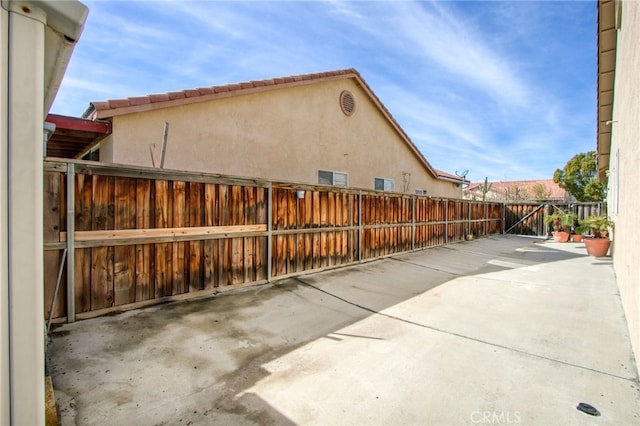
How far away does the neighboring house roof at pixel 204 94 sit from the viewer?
5.61 meters

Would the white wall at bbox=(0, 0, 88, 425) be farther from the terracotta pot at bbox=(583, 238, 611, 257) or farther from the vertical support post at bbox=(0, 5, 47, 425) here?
the terracotta pot at bbox=(583, 238, 611, 257)

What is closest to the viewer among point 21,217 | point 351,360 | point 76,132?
point 21,217

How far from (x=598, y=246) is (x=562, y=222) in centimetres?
557

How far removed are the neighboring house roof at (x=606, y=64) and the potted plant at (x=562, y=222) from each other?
169 inches

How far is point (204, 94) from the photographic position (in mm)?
6949

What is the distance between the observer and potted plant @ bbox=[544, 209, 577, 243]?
1400 cm

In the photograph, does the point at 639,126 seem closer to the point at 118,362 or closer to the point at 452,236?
the point at 118,362

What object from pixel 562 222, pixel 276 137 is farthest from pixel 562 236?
pixel 276 137

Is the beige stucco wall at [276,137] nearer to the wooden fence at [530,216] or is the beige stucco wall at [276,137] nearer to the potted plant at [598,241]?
the potted plant at [598,241]

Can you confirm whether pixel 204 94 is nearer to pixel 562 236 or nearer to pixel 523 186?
pixel 562 236

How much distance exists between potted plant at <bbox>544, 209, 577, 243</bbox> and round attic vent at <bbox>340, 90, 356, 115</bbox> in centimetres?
1098

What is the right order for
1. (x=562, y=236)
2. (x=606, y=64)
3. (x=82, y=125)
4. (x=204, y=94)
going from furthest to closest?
(x=562, y=236) < (x=606, y=64) < (x=204, y=94) < (x=82, y=125)

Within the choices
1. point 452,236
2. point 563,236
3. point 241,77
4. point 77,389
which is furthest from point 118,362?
point 563,236

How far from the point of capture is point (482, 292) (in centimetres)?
577
